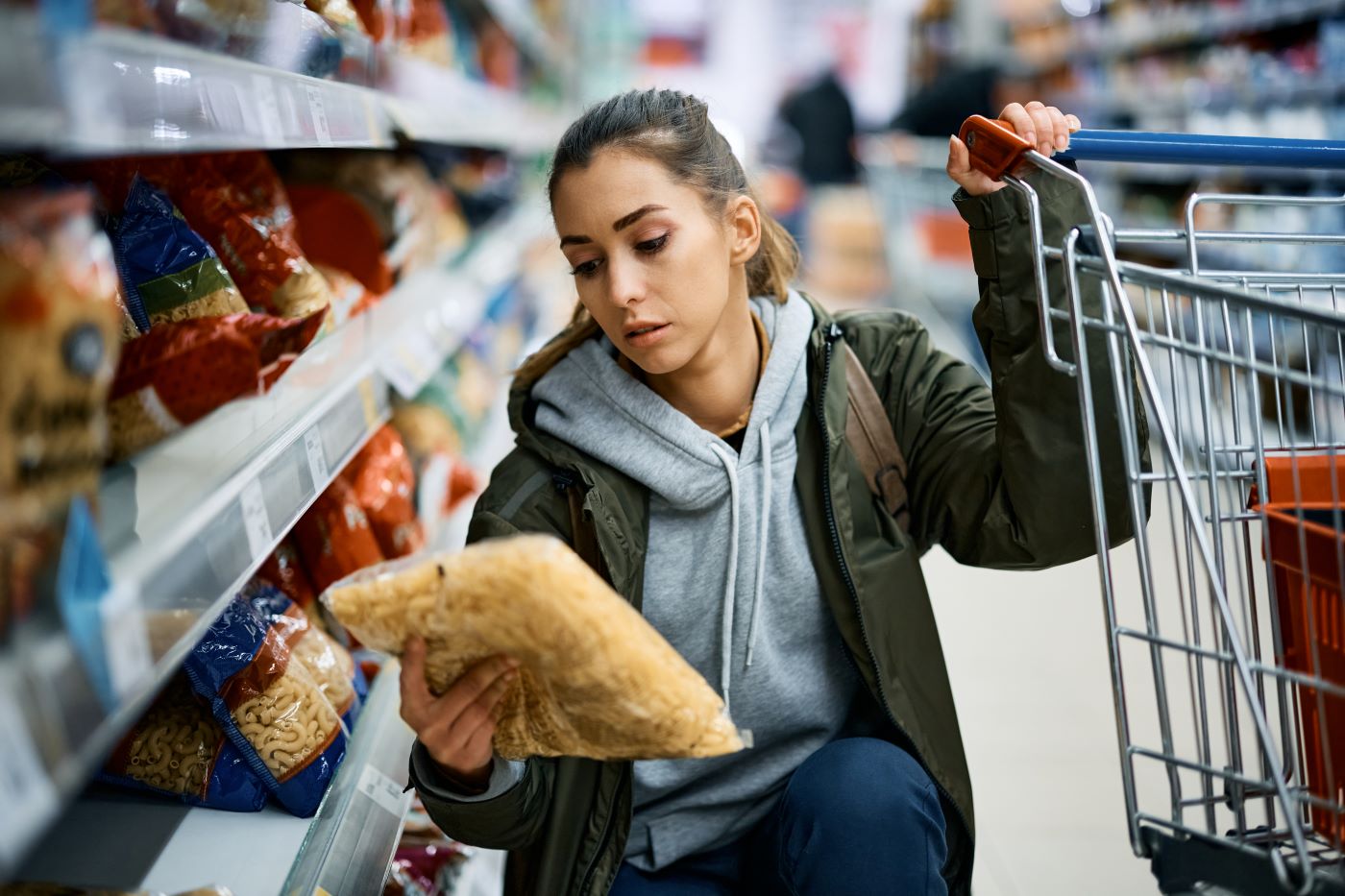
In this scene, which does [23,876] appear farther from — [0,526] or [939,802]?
[939,802]

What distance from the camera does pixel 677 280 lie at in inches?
52.6

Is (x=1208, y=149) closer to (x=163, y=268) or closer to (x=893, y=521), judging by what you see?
(x=893, y=521)

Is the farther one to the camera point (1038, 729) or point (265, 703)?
point (1038, 729)

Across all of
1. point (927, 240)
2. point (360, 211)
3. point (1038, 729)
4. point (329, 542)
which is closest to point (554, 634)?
point (329, 542)

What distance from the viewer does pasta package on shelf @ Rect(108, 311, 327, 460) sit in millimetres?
1057

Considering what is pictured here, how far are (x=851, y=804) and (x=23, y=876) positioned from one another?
2.67 feet

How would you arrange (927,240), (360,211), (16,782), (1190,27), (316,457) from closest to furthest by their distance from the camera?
(16,782), (316,457), (360,211), (1190,27), (927,240)

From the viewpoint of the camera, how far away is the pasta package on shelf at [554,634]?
0.89 m

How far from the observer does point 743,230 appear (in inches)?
58.4

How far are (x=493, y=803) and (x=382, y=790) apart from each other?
32cm

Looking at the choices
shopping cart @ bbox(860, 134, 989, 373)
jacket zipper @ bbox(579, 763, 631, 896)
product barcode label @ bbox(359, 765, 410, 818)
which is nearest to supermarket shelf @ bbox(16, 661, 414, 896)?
Result: product barcode label @ bbox(359, 765, 410, 818)

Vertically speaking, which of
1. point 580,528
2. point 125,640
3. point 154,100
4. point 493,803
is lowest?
point 493,803

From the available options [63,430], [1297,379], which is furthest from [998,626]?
[63,430]

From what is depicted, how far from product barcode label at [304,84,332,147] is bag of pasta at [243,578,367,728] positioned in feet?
1.80
